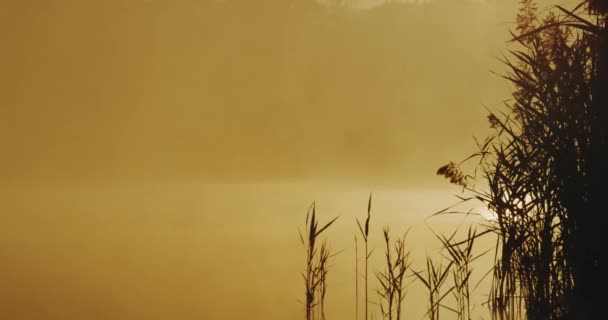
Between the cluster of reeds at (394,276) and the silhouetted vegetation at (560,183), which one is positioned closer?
the silhouetted vegetation at (560,183)

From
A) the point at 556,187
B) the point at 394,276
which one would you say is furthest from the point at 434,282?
the point at 556,187

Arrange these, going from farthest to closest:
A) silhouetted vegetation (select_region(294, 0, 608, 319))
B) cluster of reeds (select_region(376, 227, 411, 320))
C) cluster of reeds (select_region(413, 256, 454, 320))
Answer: cluster of reeds (select_region(376, 227, 411, 320))
cluster of reeds (select_region(413, 256, 454, 320))
silhouetted vegetation (select_region(294, 0, 608, 319))

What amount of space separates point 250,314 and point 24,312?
941 centimetres

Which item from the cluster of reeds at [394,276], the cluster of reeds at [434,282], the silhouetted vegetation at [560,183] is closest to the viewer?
the silhouetted vegetation at [560,183]

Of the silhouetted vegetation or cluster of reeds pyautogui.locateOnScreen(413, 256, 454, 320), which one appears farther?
cluster of reeds pyautogui.locateOnScreen(413, 256, 454, 320)

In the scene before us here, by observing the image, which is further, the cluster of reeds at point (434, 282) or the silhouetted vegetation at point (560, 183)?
the cluster of reeds at point (434, 282)

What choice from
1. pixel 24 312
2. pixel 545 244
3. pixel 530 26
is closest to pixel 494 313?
pixel 545 244

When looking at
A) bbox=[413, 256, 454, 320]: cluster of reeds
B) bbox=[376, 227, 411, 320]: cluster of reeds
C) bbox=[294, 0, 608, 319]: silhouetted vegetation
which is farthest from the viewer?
bbox=[376, 227, 411, 320]: cluster of reeds

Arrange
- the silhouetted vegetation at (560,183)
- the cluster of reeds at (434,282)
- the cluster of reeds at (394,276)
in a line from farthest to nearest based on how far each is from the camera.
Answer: the cluster of reeds at (394,276)
the cluster of reeds at (434,282)
the silhouetted vegetation at (560,183)

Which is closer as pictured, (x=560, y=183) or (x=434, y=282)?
(x=560, y=183)

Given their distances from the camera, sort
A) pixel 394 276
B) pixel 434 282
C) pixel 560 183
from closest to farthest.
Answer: pixel 560 183, pixel 434 282, pixel 394 276

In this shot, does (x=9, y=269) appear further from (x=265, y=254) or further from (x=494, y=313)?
(x=494, y=313)

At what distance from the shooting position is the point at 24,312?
22.1 metres

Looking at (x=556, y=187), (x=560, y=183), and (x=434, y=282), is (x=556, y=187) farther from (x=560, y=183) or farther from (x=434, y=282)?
(x=434, y=282)
